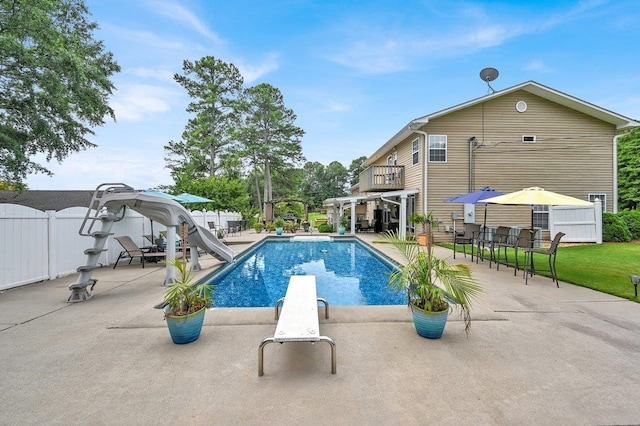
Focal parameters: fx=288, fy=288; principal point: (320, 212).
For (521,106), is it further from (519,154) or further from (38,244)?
(38,244)

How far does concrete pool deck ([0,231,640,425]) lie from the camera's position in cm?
222

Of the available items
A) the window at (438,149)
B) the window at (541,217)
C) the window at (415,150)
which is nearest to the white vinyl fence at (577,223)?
the window at (541,217)

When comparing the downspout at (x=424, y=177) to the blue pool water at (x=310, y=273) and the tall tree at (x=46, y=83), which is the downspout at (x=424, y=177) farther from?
the tall tree at (x=46, y=83)

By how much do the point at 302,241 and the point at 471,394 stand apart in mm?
13510

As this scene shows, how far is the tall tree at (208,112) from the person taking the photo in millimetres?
26094

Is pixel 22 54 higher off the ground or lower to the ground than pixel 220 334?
higher

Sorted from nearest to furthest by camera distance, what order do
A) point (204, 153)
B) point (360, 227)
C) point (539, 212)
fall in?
point (539, 212), point (360, 227), point (204, 153)

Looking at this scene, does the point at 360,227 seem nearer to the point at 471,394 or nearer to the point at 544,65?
the point at 544,65

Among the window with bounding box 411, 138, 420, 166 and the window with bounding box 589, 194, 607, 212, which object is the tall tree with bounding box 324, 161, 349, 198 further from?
the window with bounding box 589, 194, 607, 212

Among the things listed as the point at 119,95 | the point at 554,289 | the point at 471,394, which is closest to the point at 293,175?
the point at 119,95

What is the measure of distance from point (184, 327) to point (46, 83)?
10.5 m

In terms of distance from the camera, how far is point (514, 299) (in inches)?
201

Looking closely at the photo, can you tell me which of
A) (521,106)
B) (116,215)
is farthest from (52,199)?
(521,106)

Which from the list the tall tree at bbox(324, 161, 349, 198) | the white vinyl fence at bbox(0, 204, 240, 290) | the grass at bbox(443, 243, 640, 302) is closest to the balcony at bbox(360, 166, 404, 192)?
the grass at bbox(443, 243, 640, 302)
